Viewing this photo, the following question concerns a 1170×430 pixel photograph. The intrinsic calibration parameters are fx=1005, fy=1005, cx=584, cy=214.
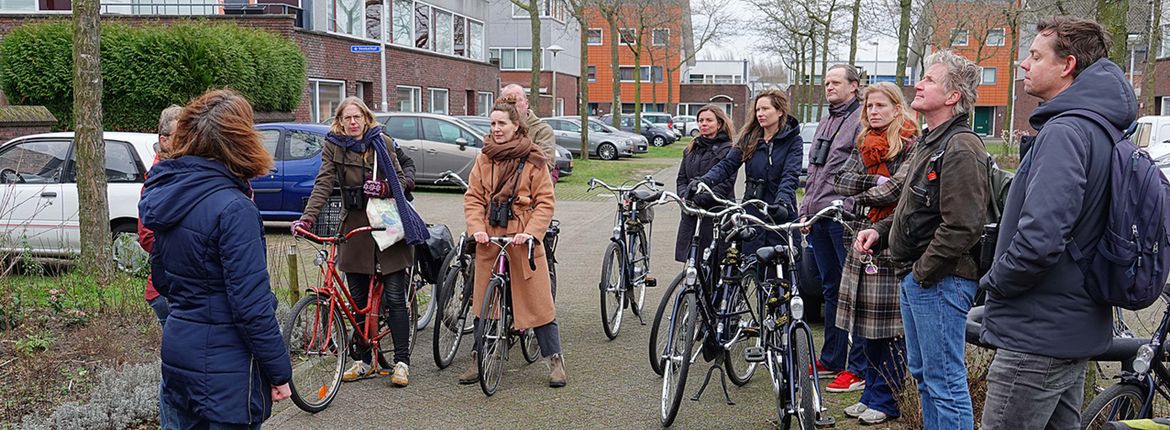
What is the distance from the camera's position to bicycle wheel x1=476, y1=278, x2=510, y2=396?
579 centimetres

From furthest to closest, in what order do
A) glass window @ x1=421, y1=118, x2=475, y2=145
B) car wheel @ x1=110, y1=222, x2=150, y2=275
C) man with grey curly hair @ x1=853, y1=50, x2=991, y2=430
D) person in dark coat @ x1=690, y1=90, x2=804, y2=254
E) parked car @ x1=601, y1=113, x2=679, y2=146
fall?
parked car @ x1=601, y1=113, x2=679, y2=146 → glass window @ x1=421, y1=118, x2=475, y2=145 → car wheel @ x1=110, y1=222, x2=150, y2=275 → person in dark coat @ x1=690, y1=90, x2=804, y2=254 → man with grey curly hair @ x1=853, y1=50, x2=991, y2=430

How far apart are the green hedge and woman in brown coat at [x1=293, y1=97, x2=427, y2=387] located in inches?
546

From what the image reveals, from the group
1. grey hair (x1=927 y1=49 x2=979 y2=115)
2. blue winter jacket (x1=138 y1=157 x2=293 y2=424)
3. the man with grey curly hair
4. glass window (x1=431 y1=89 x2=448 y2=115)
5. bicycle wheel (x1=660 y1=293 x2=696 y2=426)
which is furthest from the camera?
glass window (x1=431 y1=89 x2=448 y2=115)

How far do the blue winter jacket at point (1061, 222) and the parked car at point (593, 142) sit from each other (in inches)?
1130

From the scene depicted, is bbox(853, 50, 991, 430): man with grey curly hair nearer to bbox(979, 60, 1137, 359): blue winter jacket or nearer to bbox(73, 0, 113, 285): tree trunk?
bbox(979, 60, 1137, 359): blue winter jacket

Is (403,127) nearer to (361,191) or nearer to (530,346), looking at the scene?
(530,346)

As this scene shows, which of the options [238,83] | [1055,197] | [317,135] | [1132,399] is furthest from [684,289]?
[238,83]

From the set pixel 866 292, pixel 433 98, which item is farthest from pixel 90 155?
pixel 433 98

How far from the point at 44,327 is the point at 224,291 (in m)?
4.01

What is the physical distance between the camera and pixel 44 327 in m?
6.56

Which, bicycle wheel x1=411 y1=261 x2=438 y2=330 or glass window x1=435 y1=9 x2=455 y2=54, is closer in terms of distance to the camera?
bicycle wheel x1=411 y1=261 x2=438 y2=330

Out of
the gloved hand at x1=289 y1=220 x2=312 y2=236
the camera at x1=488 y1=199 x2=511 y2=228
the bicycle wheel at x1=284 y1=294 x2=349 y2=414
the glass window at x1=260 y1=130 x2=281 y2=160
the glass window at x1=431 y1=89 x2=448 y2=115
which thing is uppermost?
the glass window at x1=431 y1=89 x2=448 y2=115

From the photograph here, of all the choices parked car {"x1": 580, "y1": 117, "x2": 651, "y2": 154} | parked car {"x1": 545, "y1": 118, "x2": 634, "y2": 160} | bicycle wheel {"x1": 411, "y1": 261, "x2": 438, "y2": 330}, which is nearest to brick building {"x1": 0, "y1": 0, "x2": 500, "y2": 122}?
parked car {"x1": 545, "y1": 118, "x2": 634, "y2": 160}

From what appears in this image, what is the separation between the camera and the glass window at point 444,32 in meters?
37.5
